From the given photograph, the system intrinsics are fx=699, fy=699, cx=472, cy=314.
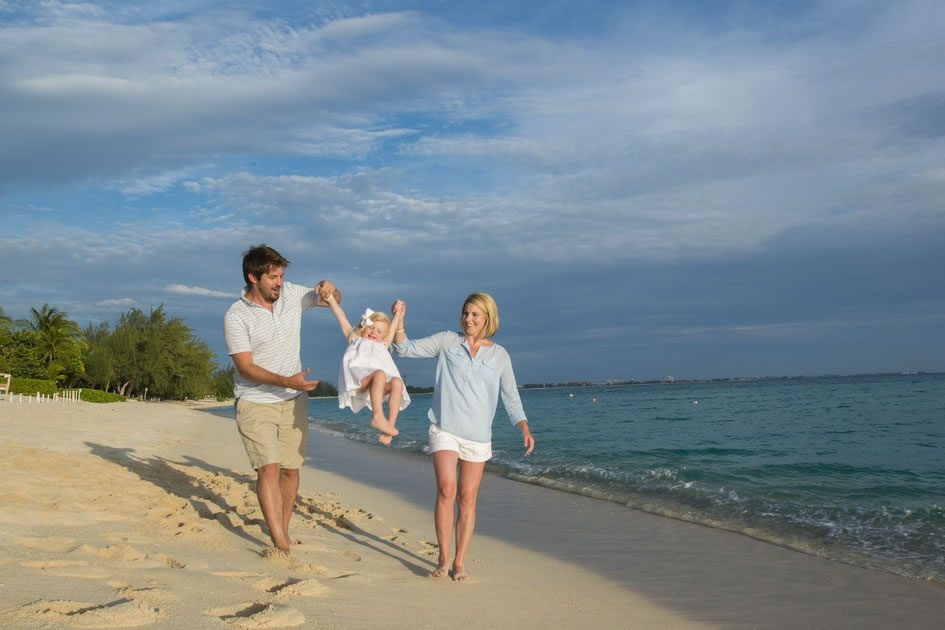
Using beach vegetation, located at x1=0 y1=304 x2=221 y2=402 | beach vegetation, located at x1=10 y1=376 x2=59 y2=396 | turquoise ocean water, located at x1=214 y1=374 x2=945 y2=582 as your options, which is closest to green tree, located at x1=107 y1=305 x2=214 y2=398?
beach vegetation, located at x1=0 y1=304 x2=221 y2=402

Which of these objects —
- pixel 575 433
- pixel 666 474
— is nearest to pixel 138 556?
pixel 666 474

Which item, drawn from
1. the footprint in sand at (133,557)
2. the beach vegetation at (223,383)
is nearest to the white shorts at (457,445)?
the footprint in sand at (133,557)

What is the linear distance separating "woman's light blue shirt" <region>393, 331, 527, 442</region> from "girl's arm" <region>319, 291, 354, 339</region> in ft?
1.40

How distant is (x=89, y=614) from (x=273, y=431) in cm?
202

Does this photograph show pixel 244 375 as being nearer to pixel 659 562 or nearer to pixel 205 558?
pixel 205 558

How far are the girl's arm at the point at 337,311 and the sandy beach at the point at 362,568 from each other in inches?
64.9

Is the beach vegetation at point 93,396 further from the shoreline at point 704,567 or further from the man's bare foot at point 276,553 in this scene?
the man's bare foot at point 276,553

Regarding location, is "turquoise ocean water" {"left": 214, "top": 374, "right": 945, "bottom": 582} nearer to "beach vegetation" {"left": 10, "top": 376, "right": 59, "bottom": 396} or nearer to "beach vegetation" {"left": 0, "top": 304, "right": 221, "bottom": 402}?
"beach vegetation" {"left": 10, "top": 376, "right": 59, "bottom": 396}

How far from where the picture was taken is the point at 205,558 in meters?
4.75

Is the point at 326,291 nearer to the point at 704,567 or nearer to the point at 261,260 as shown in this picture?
the point at 261,260

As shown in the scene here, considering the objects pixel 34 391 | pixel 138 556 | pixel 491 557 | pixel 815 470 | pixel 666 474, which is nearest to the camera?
pixel 138 556

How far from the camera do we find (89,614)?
3.13 metres

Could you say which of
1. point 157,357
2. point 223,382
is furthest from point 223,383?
point 157,357

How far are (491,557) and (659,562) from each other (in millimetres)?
1497
